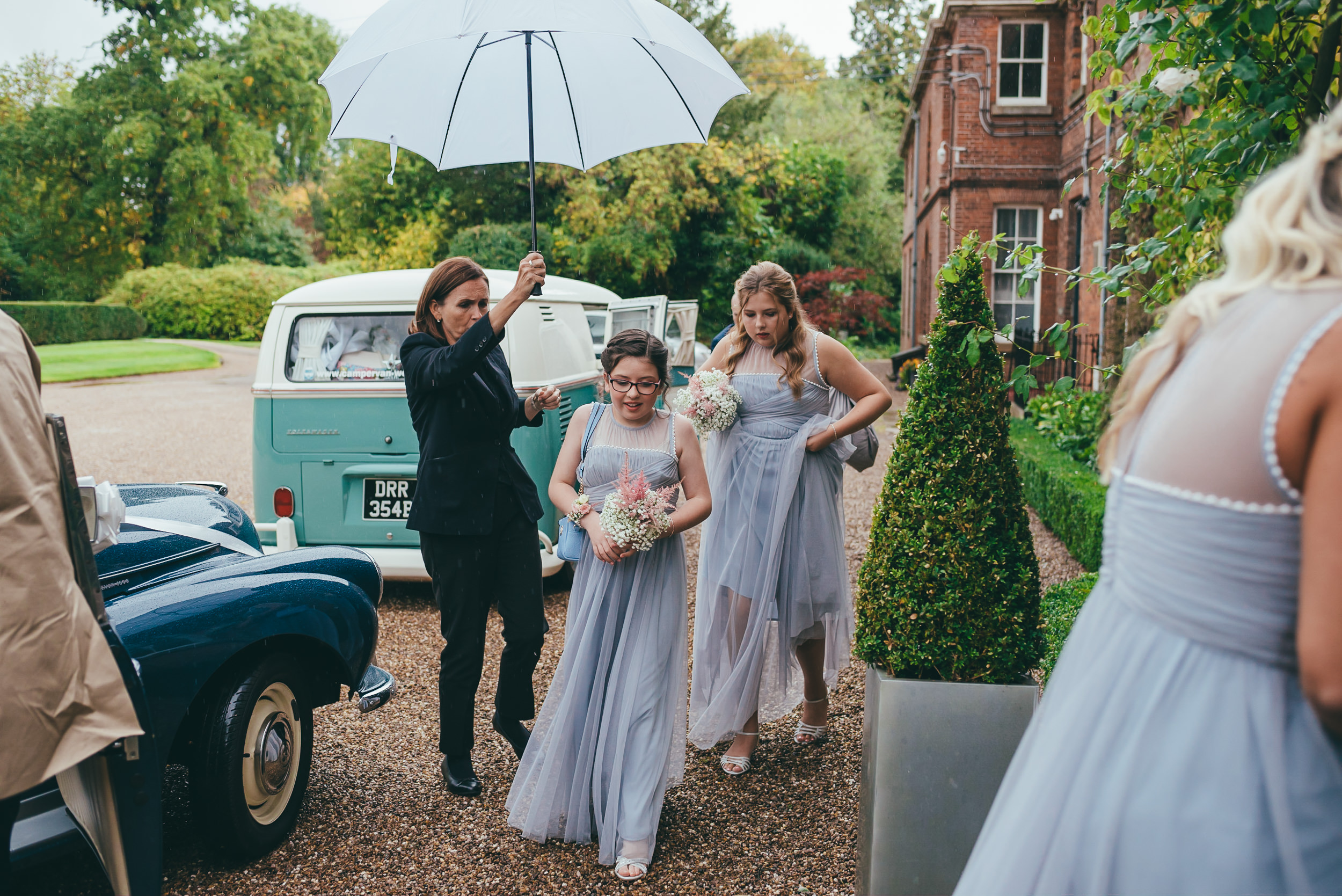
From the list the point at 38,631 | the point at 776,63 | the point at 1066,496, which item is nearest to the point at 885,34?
the point at 776,63

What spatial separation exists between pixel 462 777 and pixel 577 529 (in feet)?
3.92

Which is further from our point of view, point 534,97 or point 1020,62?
point 1020,62

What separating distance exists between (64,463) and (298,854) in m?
1.78

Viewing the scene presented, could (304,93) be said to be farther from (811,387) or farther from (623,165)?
(811,387)

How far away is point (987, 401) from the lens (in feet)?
9.77

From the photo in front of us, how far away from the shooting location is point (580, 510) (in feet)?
11.2

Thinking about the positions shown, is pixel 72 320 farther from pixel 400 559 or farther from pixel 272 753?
pixel 272 753

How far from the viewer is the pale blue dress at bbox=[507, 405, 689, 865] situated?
3.29 metres

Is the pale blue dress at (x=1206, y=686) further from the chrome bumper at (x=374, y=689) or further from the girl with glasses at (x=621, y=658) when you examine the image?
the chrome bumper at (x=374, y=689)

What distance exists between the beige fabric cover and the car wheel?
2.97ft

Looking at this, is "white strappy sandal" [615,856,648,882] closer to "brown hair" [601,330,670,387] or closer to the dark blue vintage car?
the dark blue vintage car

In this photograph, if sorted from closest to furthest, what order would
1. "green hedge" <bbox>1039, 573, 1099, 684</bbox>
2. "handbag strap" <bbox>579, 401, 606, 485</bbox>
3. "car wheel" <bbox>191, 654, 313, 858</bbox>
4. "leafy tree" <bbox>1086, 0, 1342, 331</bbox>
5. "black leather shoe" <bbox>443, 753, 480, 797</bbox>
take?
"leafy tree" <bbox>1086, 0, 1342, 331</bbox> → "car wheel" <bbox>191, 654, 313, 858</bbox> → "handbag strap" <bbox>579, 401, 606, 485</bbox> → "black leather shoe" <bbox>443, 753, 480, 797</bbox> → "green hedge" <bbox>1039, 573, 1099, 684</bbox>

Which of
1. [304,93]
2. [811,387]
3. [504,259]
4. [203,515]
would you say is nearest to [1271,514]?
[811,387]

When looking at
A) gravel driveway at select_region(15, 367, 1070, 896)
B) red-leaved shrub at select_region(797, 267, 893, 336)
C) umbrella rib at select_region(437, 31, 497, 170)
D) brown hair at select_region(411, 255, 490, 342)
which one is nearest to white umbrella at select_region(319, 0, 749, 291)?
umbrella rib at select_region(437, 31, 497, 170)
